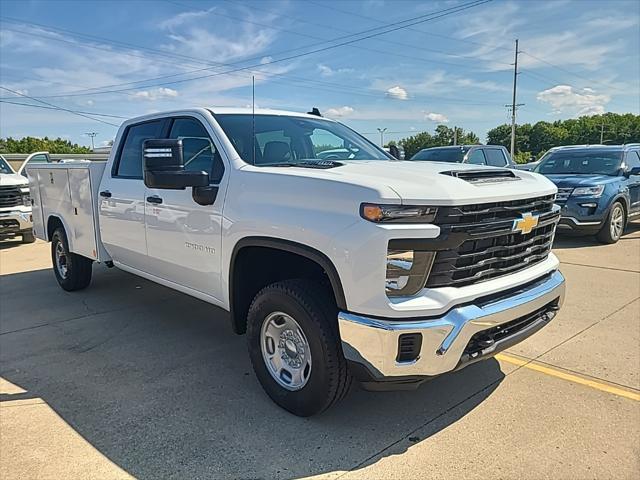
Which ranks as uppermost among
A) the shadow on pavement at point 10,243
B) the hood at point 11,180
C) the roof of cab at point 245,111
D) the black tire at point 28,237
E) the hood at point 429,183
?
the roof of cab at point 245,111

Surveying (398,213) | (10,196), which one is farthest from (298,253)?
(10,196)

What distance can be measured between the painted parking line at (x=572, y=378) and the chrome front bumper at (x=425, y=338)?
1.23 m

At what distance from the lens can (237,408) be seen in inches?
133

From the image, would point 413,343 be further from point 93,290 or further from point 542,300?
point 93,290

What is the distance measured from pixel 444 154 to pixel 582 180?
13.2 feet

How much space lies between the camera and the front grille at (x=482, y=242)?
8.68 ft

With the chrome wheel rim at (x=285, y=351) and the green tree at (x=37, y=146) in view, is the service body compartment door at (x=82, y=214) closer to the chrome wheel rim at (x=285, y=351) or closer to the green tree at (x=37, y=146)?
the chrome wheel rim at (x=285, y=351)

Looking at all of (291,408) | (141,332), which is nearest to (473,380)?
(291,408)

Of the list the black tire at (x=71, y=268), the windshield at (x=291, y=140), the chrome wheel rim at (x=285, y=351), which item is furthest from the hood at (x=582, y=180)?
the black tire at (x=71, y=268)

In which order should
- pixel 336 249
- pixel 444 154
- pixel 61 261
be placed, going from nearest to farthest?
1. pixel 336 249
2. pixel 61 261
3. pixel 444 154

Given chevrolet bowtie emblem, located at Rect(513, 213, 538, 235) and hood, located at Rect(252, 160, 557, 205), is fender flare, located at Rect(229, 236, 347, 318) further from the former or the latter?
chevrolet bowtie emblem, located at Rect(513, 213, 538, 235)

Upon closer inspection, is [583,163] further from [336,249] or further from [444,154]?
[336,249]

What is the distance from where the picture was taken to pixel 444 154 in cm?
1270

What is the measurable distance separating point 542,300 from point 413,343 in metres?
1.06
